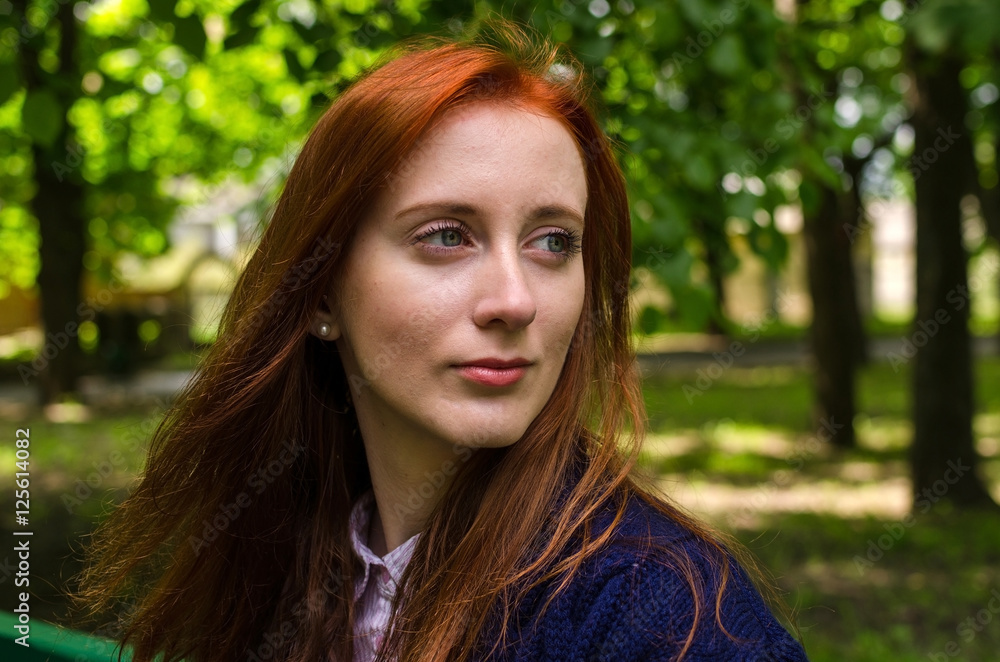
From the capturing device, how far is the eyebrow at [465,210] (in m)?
1.51

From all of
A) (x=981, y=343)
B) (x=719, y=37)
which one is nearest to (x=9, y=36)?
(x=719, y=37)

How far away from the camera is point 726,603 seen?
1369mm

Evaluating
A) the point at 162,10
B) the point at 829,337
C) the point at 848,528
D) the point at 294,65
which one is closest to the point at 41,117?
the point at 162,10

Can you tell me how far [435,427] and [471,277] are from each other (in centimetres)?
26

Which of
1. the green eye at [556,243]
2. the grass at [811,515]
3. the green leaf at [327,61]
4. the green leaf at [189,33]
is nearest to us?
the green eye at [556,243]

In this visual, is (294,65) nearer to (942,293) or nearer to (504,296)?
(504,296)

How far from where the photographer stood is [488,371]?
151 cm

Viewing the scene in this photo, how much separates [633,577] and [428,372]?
0.47 meters

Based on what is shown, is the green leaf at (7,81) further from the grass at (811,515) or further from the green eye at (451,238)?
the green eye at (451,238)

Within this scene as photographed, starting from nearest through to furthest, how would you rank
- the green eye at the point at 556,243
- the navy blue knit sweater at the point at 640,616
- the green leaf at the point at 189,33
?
the navy blue knit sweater at the point at 640,616 → the green eye at the point at 556,243 → the green leaf at the point at 189,33

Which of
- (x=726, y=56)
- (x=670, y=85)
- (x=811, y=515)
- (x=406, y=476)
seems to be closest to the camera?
(x=406, y=476)

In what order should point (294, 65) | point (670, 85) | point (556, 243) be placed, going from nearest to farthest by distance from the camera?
point (556, 243), point (294, 65), point (670, 85)

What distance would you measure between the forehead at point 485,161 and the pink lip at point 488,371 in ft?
0.88

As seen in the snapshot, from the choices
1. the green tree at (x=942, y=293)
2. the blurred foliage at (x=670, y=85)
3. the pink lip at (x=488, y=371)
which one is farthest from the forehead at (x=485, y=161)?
the green tree at (x=942, y=293)
